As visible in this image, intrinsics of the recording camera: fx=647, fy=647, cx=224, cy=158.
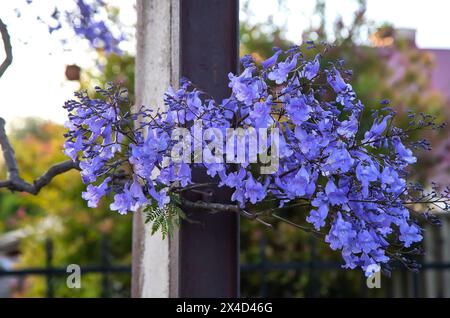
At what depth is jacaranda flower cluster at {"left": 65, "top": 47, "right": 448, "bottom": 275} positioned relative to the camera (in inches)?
73.2

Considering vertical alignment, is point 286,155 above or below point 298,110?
below

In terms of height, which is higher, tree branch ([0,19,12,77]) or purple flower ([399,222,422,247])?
tree branch ([0,19,12,77])

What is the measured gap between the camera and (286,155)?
1.87 m

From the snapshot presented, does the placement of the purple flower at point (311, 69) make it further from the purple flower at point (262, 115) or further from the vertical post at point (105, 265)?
the vertical post at point (105, 265)

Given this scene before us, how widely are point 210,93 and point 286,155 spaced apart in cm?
62

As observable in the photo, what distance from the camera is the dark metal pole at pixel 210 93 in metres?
2.41

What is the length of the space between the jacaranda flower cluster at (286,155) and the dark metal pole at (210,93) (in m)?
0.43

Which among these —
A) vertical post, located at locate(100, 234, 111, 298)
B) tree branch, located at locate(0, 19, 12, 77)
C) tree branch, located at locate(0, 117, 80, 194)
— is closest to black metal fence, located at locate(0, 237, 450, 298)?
vertical post, located at locate(100, 234, 111, 298)

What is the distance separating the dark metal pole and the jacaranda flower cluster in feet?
1.41

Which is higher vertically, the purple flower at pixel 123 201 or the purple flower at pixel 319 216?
the purple flower at pixel 123 201

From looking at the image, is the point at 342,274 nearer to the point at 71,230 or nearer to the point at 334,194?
the point at 71,230

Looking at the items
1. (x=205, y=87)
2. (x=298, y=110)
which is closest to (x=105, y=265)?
(x=205, y=87)

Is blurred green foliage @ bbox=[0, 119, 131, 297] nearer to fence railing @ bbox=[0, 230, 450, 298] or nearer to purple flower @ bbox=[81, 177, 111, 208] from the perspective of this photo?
fence railing @ bbox=[0, 230, 450, 298]

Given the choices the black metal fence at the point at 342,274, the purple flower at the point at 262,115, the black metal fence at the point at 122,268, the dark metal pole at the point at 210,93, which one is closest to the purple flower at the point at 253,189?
the purple flower at the point at 262,115
